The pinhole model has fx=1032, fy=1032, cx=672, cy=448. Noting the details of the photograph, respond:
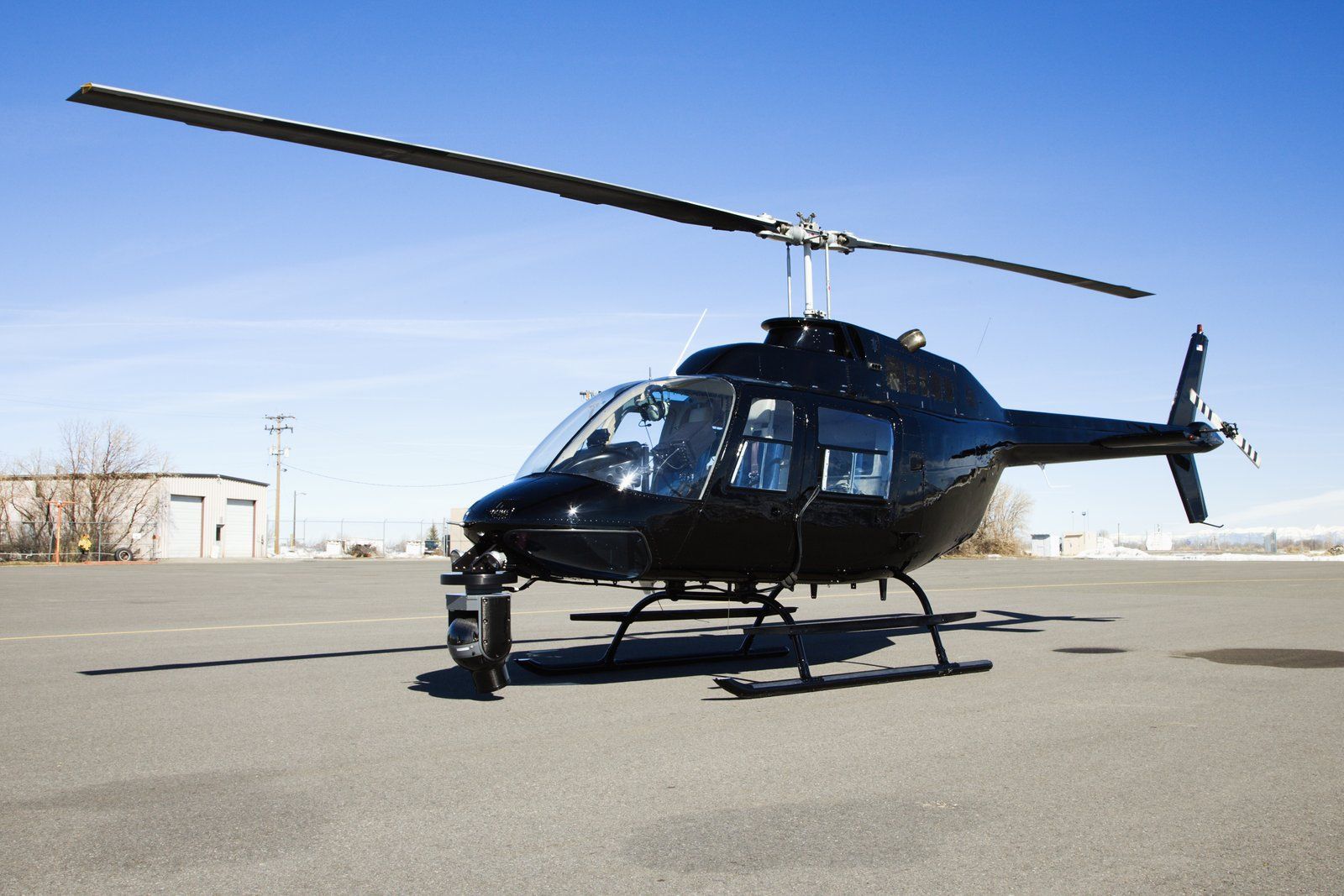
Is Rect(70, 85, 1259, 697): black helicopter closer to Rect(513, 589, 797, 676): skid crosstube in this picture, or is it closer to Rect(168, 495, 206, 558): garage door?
Rect(513, 589, 797, 676): skid crosstube

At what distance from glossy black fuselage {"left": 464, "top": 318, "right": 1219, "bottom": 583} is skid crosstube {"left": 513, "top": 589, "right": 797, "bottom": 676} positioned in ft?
1.11

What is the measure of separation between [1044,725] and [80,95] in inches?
268

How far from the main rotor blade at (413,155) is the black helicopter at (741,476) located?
0.7 inches

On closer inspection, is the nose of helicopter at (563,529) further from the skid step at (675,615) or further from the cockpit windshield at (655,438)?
the skid step at (675,615)

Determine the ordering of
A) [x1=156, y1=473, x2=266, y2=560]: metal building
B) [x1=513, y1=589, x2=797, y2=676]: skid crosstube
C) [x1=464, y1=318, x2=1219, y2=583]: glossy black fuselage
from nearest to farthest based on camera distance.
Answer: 1. [x1=464, y1=318, x2=1219, y2=583]: glossy black fuselage
2. [x1=513, y1=589, x2=797, y2=676]: skid crosstube
3. [x1=156, y1=473, x2=266, y2=560]: metal building

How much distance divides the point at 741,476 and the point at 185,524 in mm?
64245

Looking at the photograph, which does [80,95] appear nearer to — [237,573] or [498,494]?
[498,494]

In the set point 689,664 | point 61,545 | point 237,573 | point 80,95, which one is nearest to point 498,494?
point 689,664

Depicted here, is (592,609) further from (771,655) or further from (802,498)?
(802,498)

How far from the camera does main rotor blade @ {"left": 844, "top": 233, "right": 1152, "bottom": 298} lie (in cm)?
1022

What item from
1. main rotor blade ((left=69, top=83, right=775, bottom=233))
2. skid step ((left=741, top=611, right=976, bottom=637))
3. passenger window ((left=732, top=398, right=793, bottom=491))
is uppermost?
main rotor blade ((left=69, top=83, right=775, bottom=233))

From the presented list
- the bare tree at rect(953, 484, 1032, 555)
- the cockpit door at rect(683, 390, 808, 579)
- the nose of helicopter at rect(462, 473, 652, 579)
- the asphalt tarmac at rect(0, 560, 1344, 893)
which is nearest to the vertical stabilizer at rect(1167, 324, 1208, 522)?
the asphalt tarmac at rect(0, 560, 1344, 893)

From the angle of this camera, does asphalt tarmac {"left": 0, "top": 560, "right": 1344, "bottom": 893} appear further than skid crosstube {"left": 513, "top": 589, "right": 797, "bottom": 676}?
No

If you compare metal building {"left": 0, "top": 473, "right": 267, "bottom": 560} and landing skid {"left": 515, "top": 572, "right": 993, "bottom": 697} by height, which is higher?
metal building {"left": 0, "top": 473, "right": 267, "bottom": 560}
